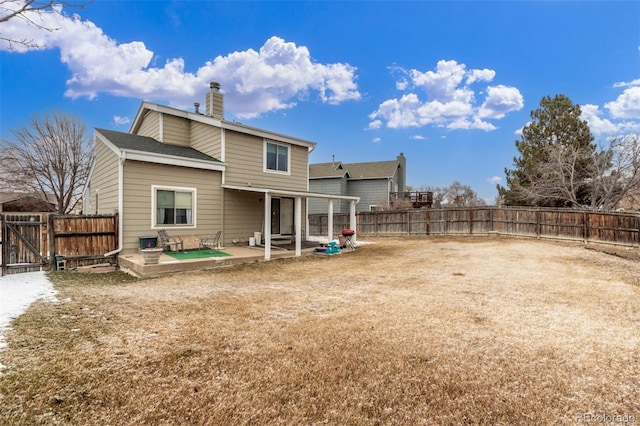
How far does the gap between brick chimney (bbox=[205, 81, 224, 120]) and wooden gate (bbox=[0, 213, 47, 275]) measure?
708 centimetres

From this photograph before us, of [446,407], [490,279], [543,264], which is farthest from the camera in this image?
[543,264]

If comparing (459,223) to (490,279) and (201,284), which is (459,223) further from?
(201,284)

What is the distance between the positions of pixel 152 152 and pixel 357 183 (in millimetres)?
19841

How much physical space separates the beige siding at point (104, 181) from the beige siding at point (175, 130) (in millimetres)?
2134

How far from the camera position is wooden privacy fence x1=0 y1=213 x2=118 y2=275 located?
766 cm

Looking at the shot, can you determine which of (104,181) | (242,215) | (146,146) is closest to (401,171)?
(242,215)

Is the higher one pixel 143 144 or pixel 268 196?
pixel 143 144

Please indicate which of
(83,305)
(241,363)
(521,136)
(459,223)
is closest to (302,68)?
(459,223)

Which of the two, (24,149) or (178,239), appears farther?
(24,149)

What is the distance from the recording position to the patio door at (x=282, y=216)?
13.0 metres

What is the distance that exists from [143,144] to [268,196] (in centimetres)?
470

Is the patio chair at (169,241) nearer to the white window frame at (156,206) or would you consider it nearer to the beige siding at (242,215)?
the white window frame at (156,206)

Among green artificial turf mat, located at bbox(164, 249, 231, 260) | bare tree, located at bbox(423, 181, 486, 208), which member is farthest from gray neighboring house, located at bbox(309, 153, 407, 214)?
green artificial turf mat, located at bbox(164, 249, 231, 260)

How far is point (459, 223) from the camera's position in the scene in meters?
17.5
